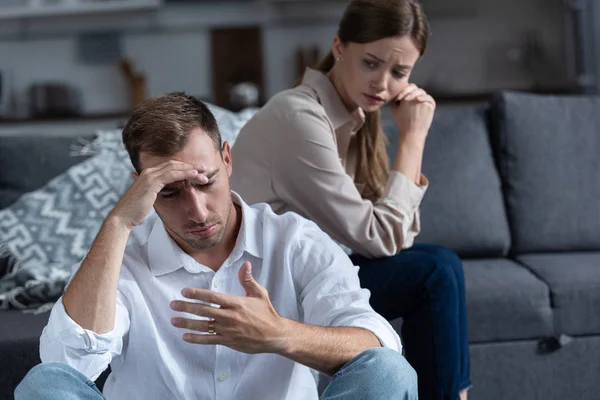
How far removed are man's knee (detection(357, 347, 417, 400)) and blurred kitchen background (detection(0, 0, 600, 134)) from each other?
10.7 ft

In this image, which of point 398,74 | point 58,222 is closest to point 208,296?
point 398,74

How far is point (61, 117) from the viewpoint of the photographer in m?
4.34

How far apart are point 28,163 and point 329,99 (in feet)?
3.51

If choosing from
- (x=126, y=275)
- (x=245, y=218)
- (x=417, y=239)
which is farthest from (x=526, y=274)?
(x=126, y=275)

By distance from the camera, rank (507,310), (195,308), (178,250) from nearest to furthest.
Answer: (195,308)
(178,250)
(507,310)

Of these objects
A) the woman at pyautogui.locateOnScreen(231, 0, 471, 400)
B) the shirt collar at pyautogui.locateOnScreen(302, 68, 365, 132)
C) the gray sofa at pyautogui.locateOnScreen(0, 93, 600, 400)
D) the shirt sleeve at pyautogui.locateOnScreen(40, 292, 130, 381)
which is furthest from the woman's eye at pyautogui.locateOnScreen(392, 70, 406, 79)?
the shirt sleeve at pyautogui.locateOnScreen(40, 292, 130, 381)

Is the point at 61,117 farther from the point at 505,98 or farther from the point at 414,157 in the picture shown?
the point at 414,157

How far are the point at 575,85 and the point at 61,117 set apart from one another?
8.78 feet

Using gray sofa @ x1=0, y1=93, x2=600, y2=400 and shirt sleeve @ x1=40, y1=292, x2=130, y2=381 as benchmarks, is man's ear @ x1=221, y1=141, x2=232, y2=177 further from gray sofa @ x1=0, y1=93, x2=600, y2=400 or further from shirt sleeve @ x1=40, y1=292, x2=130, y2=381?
gray sofa @ x1=0, y1=93, x2=600, y2=400

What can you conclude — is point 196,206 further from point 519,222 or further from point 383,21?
point 519,222

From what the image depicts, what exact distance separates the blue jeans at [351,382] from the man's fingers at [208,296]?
21 cm

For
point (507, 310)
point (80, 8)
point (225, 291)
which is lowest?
point (507, 310)

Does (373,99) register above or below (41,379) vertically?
above

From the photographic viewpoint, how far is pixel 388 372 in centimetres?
125
